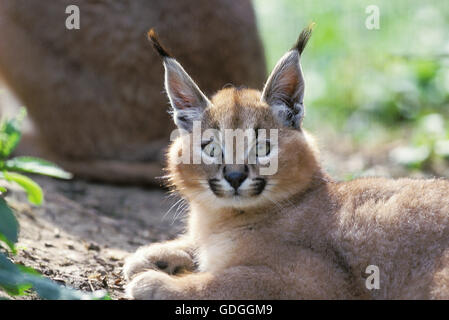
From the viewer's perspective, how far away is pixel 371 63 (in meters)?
12.2

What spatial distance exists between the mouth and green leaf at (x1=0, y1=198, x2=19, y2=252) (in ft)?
4.42

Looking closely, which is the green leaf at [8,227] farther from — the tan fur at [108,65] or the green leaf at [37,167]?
the tan fur at [108,65]

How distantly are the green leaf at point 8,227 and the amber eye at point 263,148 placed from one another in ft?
5.50

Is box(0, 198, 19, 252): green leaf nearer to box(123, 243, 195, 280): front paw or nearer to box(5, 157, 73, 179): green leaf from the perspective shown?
box(5, 157, 73, 179): green leaf

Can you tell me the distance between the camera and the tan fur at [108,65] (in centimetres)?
807

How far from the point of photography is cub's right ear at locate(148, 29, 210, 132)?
5152 millimetres

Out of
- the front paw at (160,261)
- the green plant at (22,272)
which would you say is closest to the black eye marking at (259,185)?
the front paw at (160,261)

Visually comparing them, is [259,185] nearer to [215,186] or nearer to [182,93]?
[215,186]

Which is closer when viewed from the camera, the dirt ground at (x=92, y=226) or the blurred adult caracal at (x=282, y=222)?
the blurred adult caracal at (x=282, y=222)

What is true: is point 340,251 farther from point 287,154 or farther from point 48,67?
point 48,67

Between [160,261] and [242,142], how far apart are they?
116 centimetres

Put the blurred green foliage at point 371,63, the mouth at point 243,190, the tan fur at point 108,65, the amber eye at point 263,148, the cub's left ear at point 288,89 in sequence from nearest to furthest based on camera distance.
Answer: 1. the mouth at point 243,190
2. the amber eye at point 263,148
3. the cub's left ear at point 288,89
4. the tan fur at point 108,65
5. the blurred green foliage at point 371,63

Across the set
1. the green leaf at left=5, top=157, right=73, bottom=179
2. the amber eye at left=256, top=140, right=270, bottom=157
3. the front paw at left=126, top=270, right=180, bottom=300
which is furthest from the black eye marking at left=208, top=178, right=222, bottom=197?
the green leaf at left=5, top=157, right=73, bottom=179
